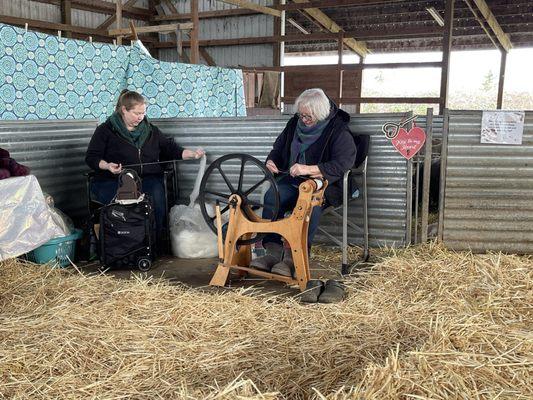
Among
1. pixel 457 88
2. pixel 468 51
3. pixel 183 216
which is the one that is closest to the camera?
pixel 183 216

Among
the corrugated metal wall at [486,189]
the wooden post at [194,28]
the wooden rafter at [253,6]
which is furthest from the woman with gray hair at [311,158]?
the wooden rafter at [253,6]

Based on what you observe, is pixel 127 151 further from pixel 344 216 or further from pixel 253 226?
pixel 344 216

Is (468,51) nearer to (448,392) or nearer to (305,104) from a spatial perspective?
(305,104)

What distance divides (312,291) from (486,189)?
1675mm

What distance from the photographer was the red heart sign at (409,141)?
388cm

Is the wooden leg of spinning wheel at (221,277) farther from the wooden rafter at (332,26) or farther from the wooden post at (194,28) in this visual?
the wooden rafter at (332,26)

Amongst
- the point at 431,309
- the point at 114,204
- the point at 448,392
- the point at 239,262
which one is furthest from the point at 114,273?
the point at 448,392

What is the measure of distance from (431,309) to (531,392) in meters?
1.03

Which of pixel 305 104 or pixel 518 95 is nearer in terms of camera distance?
pixel 305 104

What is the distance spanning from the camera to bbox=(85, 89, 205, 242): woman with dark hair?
414 cm

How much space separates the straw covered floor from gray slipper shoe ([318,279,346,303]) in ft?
0.25

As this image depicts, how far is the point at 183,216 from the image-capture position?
426 cm

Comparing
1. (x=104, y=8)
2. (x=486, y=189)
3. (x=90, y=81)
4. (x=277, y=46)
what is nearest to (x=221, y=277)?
(x=486, y=189)

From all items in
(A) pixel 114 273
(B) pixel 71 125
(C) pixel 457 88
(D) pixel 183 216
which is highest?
(C) pixel 457 88
